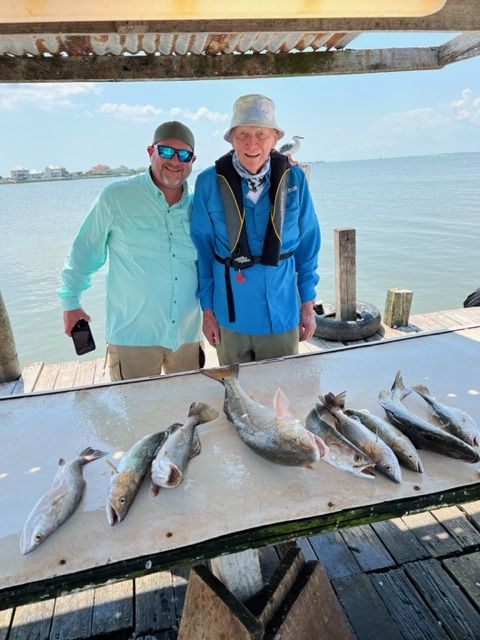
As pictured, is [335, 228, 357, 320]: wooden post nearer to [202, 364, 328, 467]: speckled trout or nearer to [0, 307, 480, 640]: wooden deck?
[0, 307, 480, 640]: wooden deck

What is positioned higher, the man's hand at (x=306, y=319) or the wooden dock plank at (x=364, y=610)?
the man's hand at (x=306, y=319)

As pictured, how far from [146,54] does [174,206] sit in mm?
1263

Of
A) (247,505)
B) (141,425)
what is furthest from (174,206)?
(247,505)

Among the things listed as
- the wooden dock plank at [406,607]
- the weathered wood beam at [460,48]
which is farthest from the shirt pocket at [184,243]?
the weathered wood beam at [460,48]

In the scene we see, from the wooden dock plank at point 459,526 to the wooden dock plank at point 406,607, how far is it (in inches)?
19.2

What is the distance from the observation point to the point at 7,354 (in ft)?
16.4

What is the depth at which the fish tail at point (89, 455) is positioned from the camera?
5.93 feet

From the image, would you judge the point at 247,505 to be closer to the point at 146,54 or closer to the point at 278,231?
the point at 278,231

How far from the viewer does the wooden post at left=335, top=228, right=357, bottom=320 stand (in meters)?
6.18

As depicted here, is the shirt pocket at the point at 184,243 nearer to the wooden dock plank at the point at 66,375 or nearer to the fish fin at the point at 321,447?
the fish fin at the point at 321,447

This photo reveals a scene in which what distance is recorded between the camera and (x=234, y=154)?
9.66 ft

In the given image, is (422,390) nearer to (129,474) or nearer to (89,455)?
(129,474)

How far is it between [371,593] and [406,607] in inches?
7.5

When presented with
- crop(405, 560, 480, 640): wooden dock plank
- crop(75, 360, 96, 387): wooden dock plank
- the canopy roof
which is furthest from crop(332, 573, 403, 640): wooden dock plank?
crop(75, 360, 96, 387): wooden dock plank
